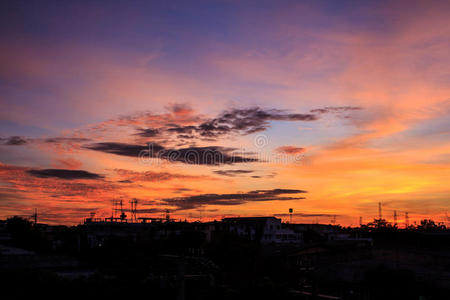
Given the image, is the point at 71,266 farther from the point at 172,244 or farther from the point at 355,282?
the point at 172,244

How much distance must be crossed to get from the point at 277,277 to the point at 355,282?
25.1 ft

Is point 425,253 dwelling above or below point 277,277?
above

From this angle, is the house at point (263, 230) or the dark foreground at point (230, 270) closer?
the dark foreground at point (230, 270)

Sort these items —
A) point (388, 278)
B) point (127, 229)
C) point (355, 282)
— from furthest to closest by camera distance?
1. point (127, 229)
2. point (355, 282)
3. point (388, 278)

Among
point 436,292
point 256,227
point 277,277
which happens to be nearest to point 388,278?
point 436,292

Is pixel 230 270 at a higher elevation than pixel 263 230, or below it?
below

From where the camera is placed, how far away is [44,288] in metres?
19.3

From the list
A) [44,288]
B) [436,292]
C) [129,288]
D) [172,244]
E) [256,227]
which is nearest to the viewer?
[44,288]

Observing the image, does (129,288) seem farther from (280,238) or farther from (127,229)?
(280,238)

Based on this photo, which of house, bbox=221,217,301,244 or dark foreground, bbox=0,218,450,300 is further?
house, bbox=221,217,301,244

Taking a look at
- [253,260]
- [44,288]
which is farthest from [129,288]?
[253,260]

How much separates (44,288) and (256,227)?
2285 inches

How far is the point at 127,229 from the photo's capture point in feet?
230

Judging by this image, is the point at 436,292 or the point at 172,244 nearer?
the point at 436,292
